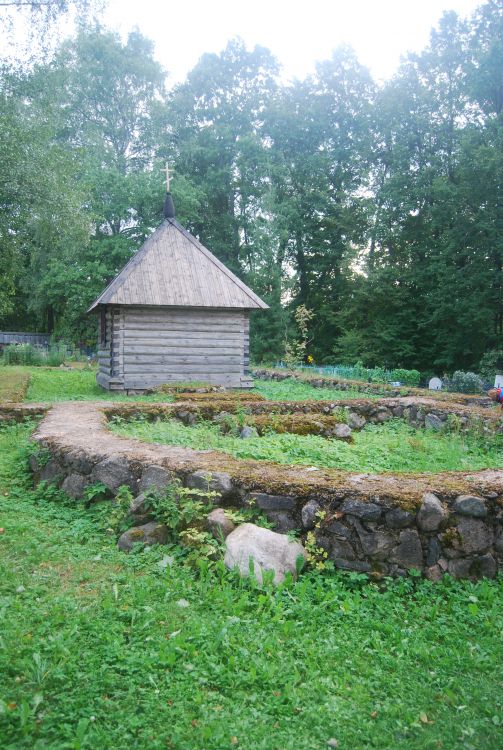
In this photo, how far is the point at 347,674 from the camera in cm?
345

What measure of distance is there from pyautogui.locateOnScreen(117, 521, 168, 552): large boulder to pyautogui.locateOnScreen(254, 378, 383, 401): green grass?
1016cm

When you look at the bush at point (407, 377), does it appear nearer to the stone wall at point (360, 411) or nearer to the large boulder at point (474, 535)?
the stone wall at point (360, 411)

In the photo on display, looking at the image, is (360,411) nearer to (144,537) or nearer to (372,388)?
(372,388)

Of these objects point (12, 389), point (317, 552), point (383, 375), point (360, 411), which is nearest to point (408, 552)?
point (317, 552)

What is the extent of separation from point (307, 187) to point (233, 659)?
35.8m

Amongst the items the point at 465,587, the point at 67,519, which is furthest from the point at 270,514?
the point at 67,519

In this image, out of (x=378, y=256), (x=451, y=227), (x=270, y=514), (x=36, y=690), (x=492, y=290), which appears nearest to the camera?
(x=36, y=690)

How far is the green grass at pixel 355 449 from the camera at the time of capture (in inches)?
284

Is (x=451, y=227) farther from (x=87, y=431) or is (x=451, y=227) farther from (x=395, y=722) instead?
(x=395, y=722)

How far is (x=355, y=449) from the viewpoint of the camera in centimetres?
808

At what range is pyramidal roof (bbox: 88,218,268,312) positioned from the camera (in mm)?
17109

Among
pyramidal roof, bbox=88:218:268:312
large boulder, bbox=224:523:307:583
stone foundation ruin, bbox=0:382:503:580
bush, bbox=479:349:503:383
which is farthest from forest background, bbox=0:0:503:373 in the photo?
large boulder, bbox=224:523:307:583

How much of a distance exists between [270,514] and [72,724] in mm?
2561

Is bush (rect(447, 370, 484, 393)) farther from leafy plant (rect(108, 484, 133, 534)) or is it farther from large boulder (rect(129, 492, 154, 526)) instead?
large boulder (rect(129, 492, 154, 526))
